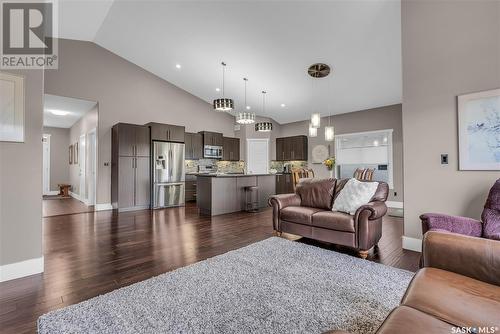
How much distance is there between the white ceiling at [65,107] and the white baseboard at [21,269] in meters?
4.67

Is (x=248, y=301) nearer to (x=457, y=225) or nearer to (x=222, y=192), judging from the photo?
(x=457, y=225)

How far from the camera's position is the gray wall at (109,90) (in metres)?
5.53

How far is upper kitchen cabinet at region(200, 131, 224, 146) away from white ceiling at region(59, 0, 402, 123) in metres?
1.72

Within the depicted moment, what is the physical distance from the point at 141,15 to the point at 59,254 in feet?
14.7

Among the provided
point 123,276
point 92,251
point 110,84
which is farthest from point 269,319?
point 110,84

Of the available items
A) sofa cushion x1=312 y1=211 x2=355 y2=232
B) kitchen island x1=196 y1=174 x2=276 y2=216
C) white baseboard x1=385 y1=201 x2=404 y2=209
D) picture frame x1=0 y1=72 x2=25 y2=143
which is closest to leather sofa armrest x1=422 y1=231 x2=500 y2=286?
sofa cushion x1=312 y1=211 x2=355 y2=232

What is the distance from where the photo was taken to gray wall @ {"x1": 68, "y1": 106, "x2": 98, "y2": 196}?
6.54 m

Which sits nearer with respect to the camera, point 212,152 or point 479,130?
point 479,130

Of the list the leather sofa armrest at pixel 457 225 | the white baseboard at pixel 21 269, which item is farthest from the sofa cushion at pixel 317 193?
the white baseboard at pixel 21 269

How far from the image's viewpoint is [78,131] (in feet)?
27.0

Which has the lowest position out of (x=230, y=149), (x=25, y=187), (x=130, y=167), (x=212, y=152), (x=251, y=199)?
(x=251, y=199)

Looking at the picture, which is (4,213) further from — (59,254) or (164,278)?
(164,278)

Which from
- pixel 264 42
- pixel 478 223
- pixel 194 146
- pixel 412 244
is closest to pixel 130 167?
A: pixel 194 146

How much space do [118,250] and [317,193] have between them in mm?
3016
